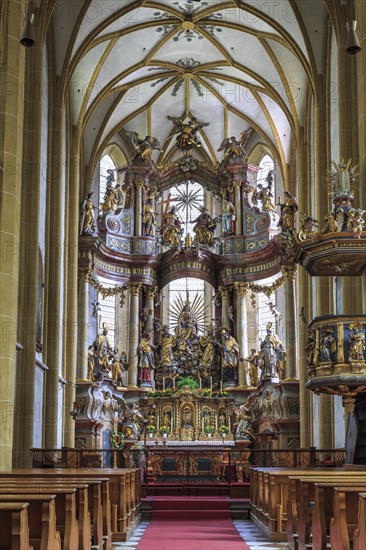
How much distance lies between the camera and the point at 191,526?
608 inches

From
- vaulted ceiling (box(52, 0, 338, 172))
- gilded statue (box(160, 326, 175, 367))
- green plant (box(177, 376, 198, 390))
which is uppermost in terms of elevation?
vaulted ceiling (box(52, 0, 338, 172))

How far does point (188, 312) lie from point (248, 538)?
20.9m

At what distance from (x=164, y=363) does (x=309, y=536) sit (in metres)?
22.5

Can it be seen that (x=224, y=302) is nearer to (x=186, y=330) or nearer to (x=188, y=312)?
(x=188, y=312)

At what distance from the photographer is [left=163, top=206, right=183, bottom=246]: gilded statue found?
3419 centimetres

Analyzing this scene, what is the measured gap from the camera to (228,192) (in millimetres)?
34500

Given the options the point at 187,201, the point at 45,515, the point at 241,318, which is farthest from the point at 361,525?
the point at 187,201

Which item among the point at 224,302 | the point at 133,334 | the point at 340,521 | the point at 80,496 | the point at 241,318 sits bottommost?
the point at 340,521

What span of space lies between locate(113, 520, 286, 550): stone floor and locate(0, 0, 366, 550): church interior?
0.10 m

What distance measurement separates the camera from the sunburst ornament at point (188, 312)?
34062 millimetres

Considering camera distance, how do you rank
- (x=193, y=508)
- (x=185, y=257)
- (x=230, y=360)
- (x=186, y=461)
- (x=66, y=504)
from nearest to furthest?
(x=66, y=504) → (x=193, y=508) → (x=186, y=461) → (x=230, y=360) → (x=185, y=257)

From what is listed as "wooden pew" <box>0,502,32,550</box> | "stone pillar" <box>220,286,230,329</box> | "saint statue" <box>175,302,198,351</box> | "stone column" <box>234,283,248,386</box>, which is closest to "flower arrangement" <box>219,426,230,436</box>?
"stone column" <box>234,283,248,386</box>

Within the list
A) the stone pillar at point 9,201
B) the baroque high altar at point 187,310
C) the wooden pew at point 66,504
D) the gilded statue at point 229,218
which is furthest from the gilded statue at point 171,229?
the wooden pew at point 66,504

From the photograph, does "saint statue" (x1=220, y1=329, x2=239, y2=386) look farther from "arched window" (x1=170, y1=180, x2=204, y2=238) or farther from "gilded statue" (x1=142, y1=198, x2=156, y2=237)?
"arched window" (x1=170, y1=180, x2=204, y2=238)
